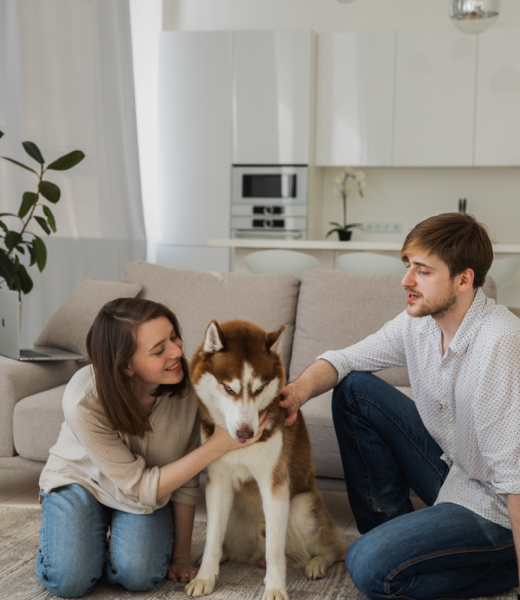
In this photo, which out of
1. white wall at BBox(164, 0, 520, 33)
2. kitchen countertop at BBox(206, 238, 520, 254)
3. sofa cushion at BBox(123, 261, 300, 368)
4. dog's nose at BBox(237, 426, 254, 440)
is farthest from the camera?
white wall at BBox(164, 0, 520, 33)

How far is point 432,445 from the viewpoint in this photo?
175 cm

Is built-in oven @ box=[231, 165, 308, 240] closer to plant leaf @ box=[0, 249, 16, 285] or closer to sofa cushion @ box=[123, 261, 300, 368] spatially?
sofa cushion @ box=[123, 261, 300, 368]

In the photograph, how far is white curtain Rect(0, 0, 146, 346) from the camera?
12.1 feet

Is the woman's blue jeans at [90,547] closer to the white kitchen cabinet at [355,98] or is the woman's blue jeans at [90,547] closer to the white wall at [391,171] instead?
the white kitchen cabinet at [355,98]

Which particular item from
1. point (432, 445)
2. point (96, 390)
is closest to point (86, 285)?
point (96, 390)

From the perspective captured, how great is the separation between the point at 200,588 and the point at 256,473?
317 mm

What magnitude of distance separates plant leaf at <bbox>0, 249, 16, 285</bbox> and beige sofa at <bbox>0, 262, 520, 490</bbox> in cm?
31

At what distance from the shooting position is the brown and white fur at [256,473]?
150 cm

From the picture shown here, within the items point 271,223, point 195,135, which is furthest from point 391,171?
point 195,135

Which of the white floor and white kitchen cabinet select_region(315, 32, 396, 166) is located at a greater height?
white kitchen cabinet select_region(315, 32, 396, 166)

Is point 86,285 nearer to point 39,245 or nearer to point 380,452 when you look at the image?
point 39,245

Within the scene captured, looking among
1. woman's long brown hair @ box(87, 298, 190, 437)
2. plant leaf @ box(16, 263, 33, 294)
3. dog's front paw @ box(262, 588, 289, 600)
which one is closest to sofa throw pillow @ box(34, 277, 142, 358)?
plant leaf @ box(16, 263, 33, 294)

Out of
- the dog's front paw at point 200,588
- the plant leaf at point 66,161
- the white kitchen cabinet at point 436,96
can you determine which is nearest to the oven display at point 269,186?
the white kitchen cabinet at point 436,96

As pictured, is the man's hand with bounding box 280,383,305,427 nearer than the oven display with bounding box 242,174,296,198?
Yes
